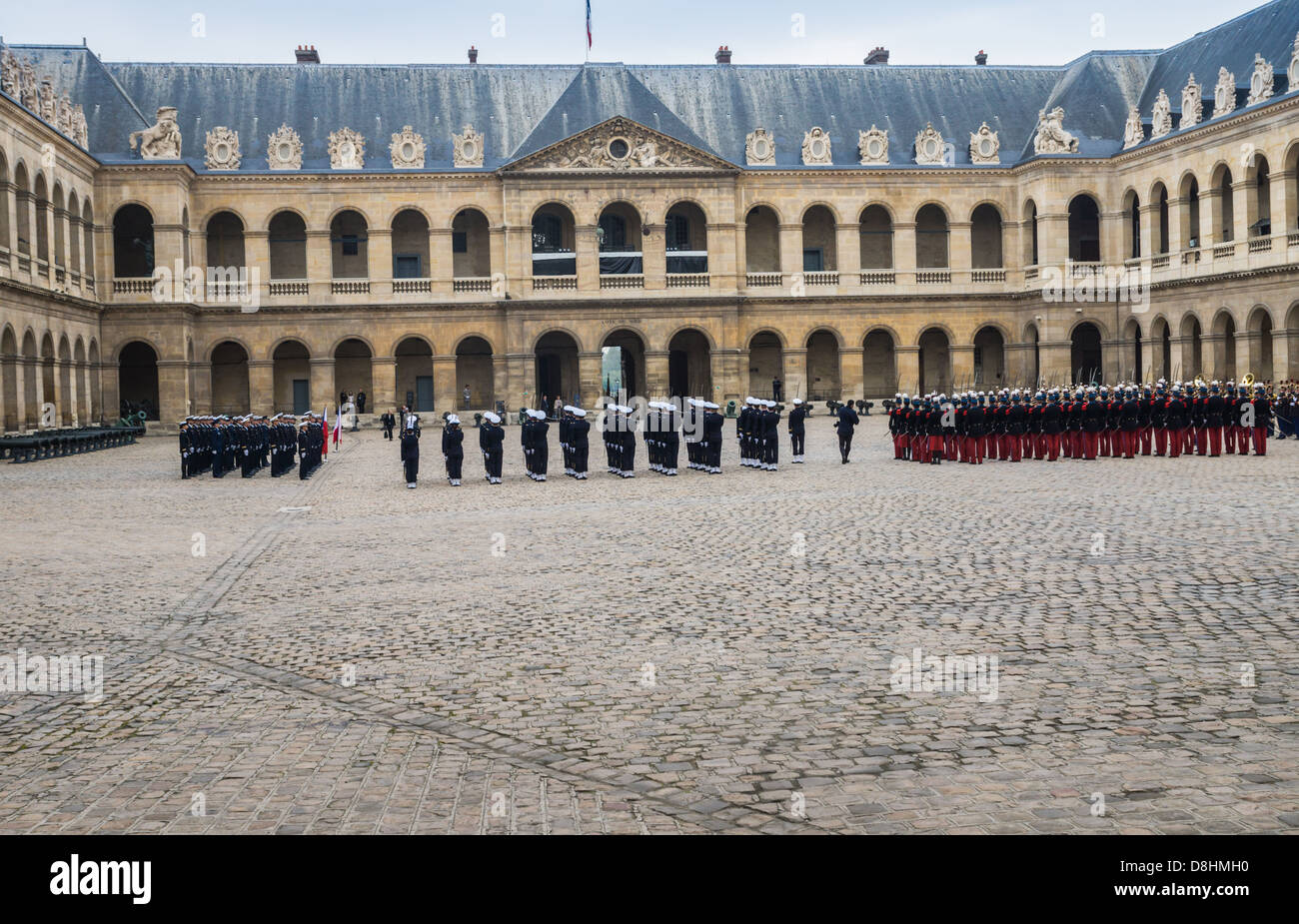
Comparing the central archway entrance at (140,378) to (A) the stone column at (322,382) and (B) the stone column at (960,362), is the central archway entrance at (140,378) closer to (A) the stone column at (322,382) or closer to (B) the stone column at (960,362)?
(A) the stone column at (322,382)

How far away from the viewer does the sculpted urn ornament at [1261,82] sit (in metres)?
43.9

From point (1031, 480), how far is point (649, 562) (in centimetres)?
1144

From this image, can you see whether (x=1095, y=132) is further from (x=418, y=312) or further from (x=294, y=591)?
(x=294, y=591)

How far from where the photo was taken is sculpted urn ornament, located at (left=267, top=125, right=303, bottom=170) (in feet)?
178

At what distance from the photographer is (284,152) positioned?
54.2 m

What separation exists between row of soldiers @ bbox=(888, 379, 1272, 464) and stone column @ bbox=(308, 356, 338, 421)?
31981mm

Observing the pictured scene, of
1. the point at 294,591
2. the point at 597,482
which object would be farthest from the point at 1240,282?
the point at 294,591

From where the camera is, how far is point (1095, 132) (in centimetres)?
5588

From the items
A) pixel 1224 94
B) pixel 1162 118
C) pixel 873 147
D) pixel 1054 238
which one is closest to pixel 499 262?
pixel 873 147

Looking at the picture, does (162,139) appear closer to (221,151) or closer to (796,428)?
(221,151)

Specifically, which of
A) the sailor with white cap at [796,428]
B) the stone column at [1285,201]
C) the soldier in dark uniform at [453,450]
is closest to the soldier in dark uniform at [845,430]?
the sailor with white cap at [796,428]

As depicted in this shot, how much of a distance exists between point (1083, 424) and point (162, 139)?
3790 cm

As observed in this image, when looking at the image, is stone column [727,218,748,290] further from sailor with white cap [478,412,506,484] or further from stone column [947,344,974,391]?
sailor with white cap [478,412,506,484]

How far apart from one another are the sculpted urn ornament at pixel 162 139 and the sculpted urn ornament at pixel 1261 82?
1546 inches
